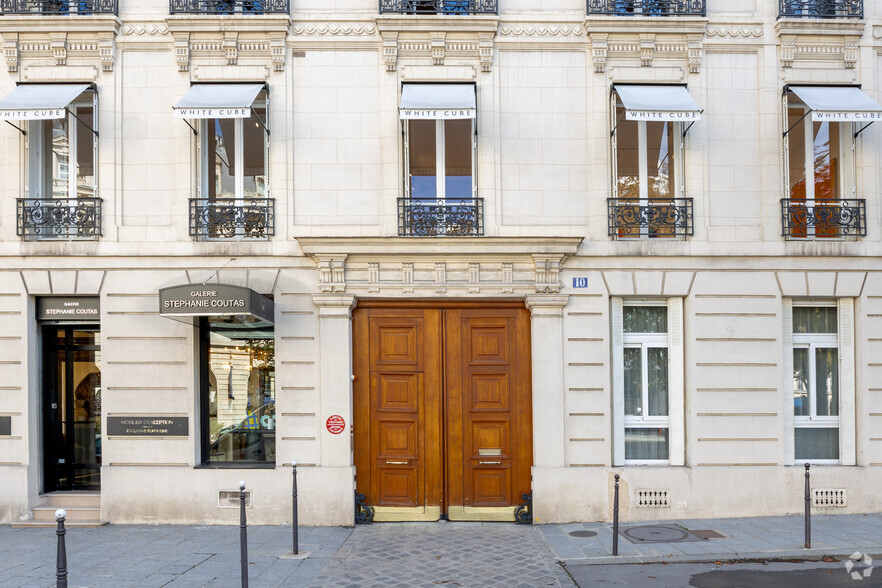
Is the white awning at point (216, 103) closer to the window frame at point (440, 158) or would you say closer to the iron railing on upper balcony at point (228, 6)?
the iron railing on upper balcony at point (228, 6)

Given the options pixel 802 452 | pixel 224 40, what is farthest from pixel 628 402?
pixel 224 40

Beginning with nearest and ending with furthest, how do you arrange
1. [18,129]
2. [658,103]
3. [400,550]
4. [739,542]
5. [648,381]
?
1. [400,550]
2. [739,542]
3. [658,103]
4. [18,129]
5. [648,381]

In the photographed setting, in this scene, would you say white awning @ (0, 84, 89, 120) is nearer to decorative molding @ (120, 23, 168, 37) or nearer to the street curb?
decorative molding @ (120, 23, 168, 37)

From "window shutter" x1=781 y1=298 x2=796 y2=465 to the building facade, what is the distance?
67 mm

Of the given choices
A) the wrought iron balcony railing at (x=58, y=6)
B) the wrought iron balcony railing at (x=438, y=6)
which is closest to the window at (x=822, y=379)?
the wrought iron balcony railing at (x=438, y=6)

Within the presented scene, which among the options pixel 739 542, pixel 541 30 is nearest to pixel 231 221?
pixel 541 30

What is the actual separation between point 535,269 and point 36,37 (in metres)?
9.23

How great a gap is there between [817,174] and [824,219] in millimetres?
924

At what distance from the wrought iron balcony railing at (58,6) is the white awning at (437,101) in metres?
5.20

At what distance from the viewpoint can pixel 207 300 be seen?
10367 mm

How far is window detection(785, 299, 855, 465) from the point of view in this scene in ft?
39.5

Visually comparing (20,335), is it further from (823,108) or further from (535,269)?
(823,108)

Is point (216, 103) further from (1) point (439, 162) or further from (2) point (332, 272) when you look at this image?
(1) point (439, 162)

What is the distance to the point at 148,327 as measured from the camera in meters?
11.7
